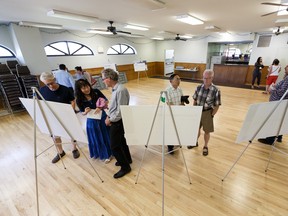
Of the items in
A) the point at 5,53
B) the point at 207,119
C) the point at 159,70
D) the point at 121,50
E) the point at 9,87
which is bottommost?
the point at 159,70

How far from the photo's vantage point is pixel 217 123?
12.4ft

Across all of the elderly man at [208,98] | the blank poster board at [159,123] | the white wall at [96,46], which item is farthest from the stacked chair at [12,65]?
the elderly man at [208,98]

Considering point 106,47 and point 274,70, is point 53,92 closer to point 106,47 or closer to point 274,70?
point 106,47


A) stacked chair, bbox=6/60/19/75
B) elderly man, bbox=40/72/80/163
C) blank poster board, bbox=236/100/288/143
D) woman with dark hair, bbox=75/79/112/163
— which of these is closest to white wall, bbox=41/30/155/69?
stacked chair, bbox=6/60/19/75

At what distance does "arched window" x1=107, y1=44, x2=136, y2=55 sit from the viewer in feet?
28.5

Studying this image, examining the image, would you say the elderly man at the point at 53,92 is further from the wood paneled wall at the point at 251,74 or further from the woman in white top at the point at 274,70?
the wood paneled wall at the point at 251,74

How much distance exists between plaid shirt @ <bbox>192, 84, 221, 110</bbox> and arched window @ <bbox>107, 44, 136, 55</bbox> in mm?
7301

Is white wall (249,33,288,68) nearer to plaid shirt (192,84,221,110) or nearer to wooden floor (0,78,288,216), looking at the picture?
wooden floor (0,78,288,216)

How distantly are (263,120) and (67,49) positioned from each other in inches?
295

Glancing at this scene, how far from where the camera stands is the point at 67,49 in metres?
6.78

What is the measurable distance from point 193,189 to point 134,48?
30.6 ft

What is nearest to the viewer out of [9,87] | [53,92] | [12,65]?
[53,92]


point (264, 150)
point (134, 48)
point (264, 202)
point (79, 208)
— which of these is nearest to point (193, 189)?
point (264, 202)

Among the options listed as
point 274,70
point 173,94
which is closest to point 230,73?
point 274,70
